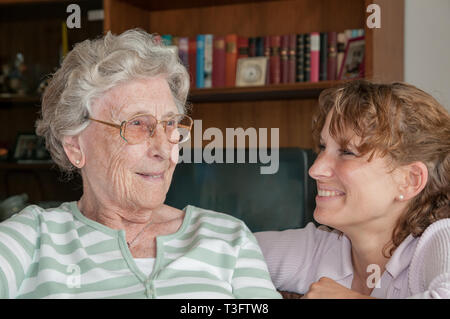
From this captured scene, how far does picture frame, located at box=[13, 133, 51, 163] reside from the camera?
9.73 feet

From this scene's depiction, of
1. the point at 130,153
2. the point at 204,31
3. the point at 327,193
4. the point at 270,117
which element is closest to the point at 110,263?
the point at 130,153

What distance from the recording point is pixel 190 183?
1.69 m

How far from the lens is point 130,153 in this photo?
50.3 inches

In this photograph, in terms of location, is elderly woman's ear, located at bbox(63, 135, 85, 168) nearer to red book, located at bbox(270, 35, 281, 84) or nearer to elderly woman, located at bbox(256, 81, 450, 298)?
elderly woman, located at bbox(256, 81, 450, 298)

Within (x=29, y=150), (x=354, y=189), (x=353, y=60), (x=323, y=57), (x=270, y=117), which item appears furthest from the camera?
(x=29, y=150)

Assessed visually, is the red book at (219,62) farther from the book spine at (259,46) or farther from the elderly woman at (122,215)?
the elderly woman at (122,215)

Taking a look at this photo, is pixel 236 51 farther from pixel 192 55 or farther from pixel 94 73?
pixel 94 73

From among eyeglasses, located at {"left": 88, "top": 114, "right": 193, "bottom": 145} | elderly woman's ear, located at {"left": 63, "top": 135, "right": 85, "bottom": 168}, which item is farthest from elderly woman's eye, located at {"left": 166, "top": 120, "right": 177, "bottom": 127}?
elderly woman's ear, located at {"left": 63, "top": 135, "right": 85, "bottom": 168}

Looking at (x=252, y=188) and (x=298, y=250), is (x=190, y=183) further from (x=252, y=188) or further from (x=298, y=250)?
(x=298, y=250)

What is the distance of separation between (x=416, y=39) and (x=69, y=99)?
177 centimetres

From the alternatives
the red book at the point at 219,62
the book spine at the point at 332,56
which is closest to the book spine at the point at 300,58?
the book spine at the point at 332,56

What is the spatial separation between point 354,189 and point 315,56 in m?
1.38

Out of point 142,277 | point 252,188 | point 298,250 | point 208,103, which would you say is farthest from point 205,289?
point 208,103

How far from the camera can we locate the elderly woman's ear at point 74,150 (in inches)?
53.4
